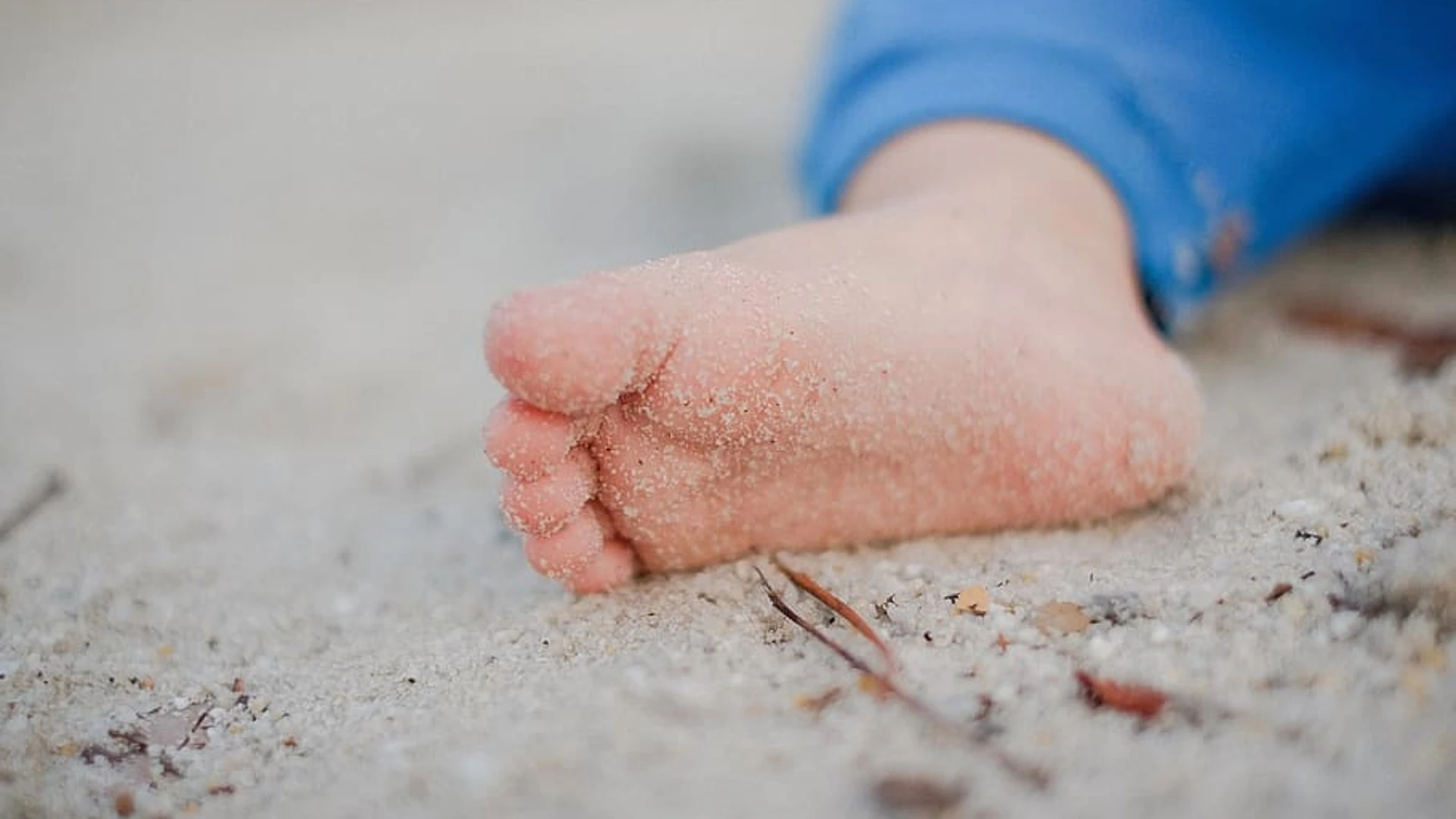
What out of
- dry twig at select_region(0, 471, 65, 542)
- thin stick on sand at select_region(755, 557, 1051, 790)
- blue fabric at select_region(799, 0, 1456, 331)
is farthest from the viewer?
blue fabric at select_region(799, 0, 1456, 331)

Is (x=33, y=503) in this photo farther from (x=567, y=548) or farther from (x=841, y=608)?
(x=841, y=608)

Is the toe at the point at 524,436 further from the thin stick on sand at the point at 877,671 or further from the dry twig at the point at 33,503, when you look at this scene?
the dry twig at the point at 33,503

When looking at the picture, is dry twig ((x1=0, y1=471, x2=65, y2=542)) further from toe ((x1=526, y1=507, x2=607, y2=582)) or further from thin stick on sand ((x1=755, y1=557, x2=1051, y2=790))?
thin stick on sand ((x1=755, y1=557, x2=1051, y2=790))

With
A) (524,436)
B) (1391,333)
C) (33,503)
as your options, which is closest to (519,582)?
(524,436)

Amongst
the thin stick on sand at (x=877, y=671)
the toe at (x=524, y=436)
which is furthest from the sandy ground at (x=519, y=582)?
the toe at (x=524, y=436)

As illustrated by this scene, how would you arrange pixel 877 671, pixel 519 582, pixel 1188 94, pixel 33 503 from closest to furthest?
pixel 877 671 < pixel 519 582 < pixel 33 503 < pixel 1188 94

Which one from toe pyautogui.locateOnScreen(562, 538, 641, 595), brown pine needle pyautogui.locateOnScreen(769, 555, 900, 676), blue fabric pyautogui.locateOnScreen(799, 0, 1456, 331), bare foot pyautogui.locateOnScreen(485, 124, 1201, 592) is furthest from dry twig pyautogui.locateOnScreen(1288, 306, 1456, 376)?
toe pyautogui.locateOnScreen(562, 538, 641, 595)

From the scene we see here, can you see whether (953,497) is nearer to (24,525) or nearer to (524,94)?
(24,525)

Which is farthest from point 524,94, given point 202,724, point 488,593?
point 202,724
